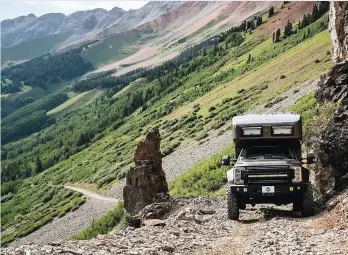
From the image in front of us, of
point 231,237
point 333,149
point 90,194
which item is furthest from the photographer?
point 90,194

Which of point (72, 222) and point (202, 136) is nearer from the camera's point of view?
point (72, 222)

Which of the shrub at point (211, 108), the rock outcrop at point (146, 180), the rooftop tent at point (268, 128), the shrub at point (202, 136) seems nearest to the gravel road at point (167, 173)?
the shrub at point (202, 136)

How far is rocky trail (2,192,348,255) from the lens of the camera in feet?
42.2

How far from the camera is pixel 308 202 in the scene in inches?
728

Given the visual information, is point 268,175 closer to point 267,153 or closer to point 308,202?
point 267,153

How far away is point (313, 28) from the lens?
5965 inches

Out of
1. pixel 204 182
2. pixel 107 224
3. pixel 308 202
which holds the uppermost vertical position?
pixel 308 202

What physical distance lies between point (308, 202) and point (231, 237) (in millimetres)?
4065

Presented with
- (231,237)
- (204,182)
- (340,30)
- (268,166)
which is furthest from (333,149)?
(204,182)

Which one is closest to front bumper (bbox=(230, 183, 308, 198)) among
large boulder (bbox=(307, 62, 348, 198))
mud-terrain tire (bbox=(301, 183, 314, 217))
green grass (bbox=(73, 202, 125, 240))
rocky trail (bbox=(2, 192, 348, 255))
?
mud-terrain tire (bbox=(301, 183, 314, 217))

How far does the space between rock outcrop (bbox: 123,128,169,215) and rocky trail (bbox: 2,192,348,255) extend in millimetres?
11741

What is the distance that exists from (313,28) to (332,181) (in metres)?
141

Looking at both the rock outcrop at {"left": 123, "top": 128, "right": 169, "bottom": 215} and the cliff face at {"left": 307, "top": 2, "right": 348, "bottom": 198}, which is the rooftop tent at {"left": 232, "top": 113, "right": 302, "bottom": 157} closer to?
the cliff face at {"left": 307, "top": 2, "right": 348, "bottom": 198}

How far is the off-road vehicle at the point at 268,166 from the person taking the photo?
18.3 meters
